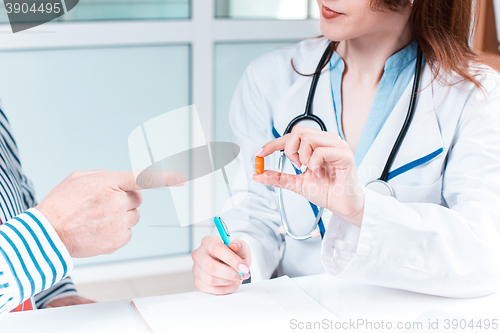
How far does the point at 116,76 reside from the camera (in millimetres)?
2043

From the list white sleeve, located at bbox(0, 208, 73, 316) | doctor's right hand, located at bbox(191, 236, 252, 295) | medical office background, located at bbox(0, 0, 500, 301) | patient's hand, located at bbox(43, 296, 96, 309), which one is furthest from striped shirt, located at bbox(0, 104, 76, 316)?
medical office background, located at bbox(0, 0, 500, 301)

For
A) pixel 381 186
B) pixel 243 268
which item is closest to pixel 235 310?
pixel 243 268

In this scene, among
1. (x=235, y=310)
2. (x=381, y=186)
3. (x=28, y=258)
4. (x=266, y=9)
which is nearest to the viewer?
(x=28, y=258)

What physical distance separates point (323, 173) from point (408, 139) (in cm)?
26

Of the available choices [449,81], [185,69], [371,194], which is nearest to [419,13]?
[449,81]

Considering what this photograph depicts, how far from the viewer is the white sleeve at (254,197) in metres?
0.94

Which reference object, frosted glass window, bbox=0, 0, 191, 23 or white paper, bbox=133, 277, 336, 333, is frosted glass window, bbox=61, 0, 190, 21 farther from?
white paper, bbox=133, 277, 336, 333

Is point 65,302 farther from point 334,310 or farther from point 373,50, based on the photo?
point 373,50

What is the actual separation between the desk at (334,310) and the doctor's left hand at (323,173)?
0.38ft

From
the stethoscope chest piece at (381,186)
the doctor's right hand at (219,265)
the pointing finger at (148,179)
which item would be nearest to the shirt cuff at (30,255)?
the pointing finger at (148,179)

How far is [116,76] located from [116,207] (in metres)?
1.54

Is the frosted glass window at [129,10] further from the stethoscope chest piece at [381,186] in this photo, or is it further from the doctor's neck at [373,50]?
the stethoscope chest piece at [381,186]

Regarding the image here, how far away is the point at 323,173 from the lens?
0.74 metres

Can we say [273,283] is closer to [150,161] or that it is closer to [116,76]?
[150,161]
